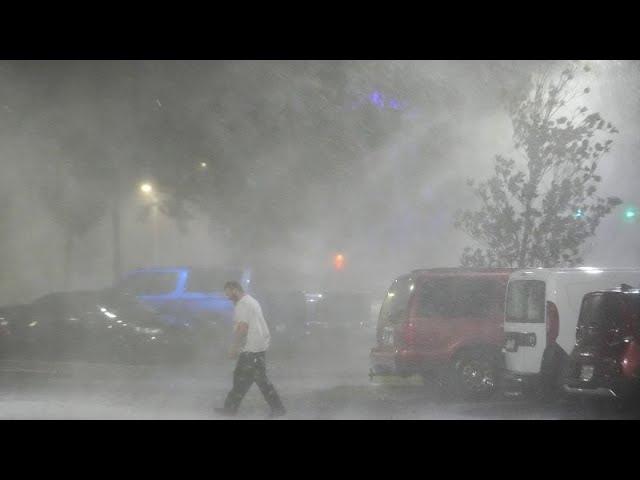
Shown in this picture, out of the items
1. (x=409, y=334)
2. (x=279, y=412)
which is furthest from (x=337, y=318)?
(x=279, y=412)

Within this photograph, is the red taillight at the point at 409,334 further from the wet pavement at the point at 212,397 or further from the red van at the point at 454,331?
the wet pavement at the point at 212,397

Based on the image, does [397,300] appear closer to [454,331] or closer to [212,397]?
[454,331]

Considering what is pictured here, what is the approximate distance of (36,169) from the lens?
58.8 ft

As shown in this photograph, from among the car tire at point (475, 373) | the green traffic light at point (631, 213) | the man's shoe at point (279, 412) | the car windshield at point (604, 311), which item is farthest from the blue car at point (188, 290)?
the car windshield at point (604, 311)

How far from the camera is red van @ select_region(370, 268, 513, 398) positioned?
30.6ft

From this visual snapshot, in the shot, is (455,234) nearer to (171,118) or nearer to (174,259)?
(171,118)

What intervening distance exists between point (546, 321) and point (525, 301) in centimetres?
42

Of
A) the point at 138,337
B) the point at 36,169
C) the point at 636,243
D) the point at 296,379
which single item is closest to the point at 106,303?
the point at 138,337

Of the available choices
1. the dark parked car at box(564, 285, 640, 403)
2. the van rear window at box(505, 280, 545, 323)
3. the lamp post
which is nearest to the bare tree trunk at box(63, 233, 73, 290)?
the lamp post

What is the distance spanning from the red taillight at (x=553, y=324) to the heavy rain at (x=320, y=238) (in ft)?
0.07

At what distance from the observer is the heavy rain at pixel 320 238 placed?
8.70 meters

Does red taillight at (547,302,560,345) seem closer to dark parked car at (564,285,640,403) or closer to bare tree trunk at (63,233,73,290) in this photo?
dark parked car at (564,285,640,403)

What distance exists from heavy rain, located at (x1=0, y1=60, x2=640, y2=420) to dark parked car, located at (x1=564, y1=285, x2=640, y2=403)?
0.02 metres

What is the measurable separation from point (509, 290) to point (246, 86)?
8.97m
